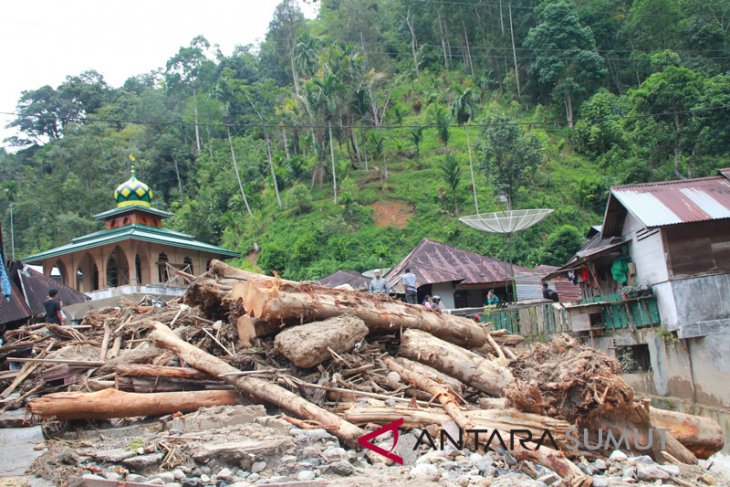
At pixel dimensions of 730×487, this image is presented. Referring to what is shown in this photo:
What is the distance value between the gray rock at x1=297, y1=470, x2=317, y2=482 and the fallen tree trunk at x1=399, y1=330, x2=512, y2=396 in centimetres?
414

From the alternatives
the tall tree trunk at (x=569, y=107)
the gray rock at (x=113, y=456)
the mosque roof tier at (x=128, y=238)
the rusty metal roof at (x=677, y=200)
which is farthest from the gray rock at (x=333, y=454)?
the tall tree trunk at (x=569, y=107)

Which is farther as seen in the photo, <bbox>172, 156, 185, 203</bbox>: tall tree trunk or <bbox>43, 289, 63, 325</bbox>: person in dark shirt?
<bbox>172, 156, 185, 203</bbox>: tall tree trunk

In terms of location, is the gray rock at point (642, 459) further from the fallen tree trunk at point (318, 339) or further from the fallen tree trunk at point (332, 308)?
the fallen tree trunk at point (332, 308)

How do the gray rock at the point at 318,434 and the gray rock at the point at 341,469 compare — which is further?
the gray rock at the point at 318,434

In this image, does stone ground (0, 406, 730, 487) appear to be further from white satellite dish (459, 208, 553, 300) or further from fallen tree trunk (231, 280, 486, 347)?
white satellite dish (459, 208, 553, 300)

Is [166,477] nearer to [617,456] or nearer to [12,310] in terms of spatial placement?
[617,456]

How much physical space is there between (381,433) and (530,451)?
171 cm

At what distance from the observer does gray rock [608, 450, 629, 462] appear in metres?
7.59

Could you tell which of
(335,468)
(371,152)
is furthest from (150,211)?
(335,468)

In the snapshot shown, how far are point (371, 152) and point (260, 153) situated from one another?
36.8 ft

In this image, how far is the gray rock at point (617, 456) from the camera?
24.9 feet

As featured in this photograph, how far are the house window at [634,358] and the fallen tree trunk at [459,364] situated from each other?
35.1ft

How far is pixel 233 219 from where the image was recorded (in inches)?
1972

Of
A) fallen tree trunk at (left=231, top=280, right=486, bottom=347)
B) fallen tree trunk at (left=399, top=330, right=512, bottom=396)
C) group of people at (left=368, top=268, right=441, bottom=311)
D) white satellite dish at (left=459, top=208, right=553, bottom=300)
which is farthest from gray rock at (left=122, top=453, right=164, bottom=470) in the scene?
white satellite dish at (left=459, top=208, right=553, bottom=300)
